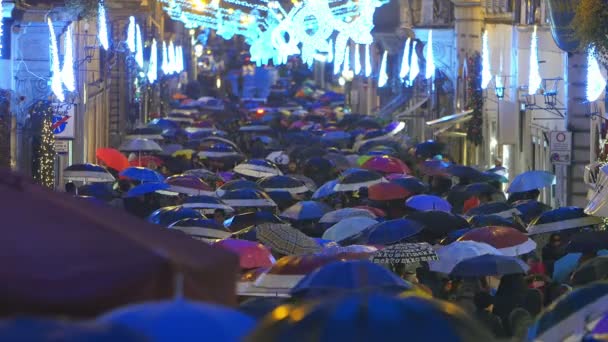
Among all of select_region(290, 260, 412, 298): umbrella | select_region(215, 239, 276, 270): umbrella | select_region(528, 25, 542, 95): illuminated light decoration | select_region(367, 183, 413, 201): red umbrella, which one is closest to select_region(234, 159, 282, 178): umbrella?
select_region(528, 25, 542, 95): illuminated light decoration

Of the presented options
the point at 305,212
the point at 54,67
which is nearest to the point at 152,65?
the point at 54,67

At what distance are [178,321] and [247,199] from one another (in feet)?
52.9

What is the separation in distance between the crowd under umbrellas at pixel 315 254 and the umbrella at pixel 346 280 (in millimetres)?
18

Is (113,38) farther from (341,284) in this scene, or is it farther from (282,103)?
(282,103)

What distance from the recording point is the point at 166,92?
73312 mm

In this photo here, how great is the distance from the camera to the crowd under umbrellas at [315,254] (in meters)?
5.20

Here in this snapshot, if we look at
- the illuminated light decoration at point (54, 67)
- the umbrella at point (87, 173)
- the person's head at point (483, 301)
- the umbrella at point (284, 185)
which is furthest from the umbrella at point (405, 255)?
the illuminated light decoration at point (54, 67)

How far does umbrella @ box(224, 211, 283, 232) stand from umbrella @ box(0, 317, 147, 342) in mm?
13705

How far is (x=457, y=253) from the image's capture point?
1365cm

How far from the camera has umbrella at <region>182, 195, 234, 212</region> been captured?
1998 cm

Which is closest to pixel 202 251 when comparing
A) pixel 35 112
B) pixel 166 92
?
pixel 35 112

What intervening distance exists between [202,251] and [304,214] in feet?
48.1

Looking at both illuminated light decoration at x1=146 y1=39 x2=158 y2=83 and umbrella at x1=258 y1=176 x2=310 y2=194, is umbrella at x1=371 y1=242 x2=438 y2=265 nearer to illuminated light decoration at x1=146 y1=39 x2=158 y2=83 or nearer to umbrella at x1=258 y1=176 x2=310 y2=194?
umbrella at x1=258 y1=176 x2=310 y2=194

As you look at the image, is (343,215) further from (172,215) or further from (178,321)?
(178,321)
